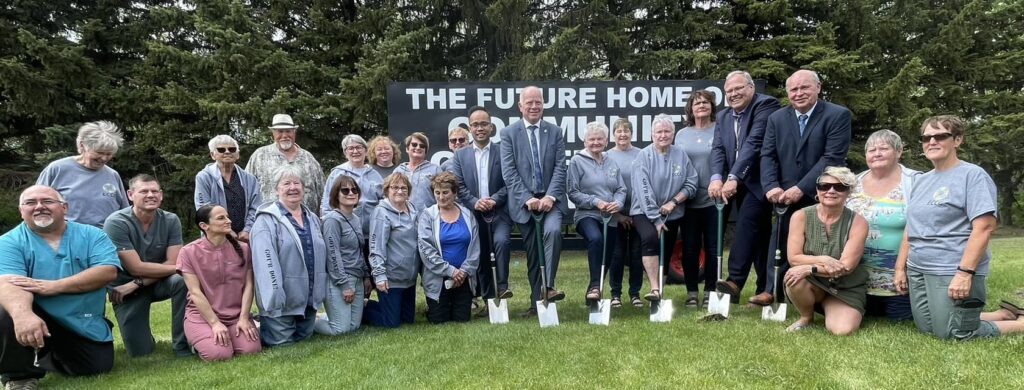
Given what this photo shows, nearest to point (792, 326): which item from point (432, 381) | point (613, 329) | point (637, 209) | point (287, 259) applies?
point (613, 329)

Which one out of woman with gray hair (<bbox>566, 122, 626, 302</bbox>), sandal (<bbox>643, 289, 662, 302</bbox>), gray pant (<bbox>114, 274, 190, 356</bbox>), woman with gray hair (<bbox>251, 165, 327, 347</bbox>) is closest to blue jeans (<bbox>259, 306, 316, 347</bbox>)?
woman with gray hair (<bbox>251, 165, 327, 347</bbox>)

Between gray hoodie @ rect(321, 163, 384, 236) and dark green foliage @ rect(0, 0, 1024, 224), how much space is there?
573 centimetres

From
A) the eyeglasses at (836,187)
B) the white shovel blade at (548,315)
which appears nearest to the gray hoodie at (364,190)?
the white shovel blade at (548,315)

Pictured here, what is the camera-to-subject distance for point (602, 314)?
4934mm

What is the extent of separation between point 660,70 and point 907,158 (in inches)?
215

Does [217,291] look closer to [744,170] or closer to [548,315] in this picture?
[548,315]

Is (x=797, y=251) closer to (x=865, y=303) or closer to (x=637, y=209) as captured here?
(x=865, y=303)

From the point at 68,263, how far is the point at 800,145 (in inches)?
210

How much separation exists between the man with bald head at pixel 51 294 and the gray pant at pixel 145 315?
0.45 meters

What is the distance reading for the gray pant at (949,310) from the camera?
3.75 meters

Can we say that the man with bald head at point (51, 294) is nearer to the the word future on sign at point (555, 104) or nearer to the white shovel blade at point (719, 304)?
the white shovel blade at point (719, 304)

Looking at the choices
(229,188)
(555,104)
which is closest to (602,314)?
(229,188)

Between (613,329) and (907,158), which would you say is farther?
(907,158)

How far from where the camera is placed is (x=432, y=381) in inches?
138
